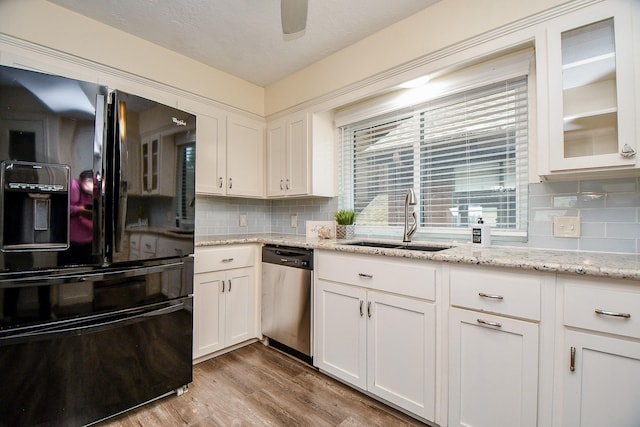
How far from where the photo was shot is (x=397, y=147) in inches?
95.9

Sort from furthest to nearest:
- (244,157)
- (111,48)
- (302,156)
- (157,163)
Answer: (244,157) < (302,156) < (111,48) < (157,163)

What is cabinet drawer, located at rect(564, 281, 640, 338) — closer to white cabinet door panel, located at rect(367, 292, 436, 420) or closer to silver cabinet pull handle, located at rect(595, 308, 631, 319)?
silver cabinet pull handle, located at rect(595, 308, 631, 319)

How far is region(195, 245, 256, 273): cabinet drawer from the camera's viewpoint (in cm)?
221

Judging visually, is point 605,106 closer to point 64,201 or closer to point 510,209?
point 510,209

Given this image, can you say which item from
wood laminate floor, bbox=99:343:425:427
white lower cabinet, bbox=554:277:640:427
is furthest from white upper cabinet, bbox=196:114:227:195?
white lower cabinet, bbox=554:277:640:427

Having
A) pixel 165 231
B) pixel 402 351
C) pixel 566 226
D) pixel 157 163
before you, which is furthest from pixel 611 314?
pixel 157 163

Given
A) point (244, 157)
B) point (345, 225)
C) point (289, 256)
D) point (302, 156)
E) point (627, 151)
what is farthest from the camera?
point (244, 157)

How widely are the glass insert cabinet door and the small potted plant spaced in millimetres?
1484

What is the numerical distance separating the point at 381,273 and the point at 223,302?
53.8 inches

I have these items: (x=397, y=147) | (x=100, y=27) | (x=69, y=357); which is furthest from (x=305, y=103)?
(x=69, y=357)

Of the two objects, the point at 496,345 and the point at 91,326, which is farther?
the point at 91,326

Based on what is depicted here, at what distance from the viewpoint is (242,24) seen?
2.09 m

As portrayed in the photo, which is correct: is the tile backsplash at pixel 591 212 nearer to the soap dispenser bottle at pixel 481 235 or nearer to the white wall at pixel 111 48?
the soap dispenser bottle at pixel 481 235

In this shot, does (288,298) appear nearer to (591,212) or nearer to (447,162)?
(447,162)
